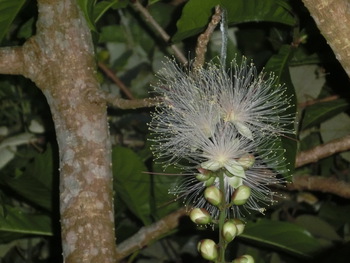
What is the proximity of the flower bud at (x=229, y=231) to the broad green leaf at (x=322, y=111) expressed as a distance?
2.88 feet

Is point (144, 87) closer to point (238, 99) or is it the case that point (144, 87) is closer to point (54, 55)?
point (54, 55)

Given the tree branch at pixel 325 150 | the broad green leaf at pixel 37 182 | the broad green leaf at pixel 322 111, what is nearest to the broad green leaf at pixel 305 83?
the broad green leaf at pixel 322 111

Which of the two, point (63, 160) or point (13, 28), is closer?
point (63, 160)

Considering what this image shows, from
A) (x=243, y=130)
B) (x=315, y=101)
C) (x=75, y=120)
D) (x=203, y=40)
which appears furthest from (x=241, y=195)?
(x=315, y=101)

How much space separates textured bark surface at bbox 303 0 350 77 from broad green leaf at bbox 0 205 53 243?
39.1 inches

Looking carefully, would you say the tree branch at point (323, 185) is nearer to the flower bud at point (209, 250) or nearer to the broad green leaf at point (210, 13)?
the broad green leaf at point (210, 13)

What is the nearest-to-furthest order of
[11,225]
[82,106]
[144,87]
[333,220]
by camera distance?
[82,106] → [11,225] → [333,220] → [144,87]

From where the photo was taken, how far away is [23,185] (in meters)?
1.77

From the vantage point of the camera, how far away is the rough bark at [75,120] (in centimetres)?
121

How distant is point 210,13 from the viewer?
4.74ft

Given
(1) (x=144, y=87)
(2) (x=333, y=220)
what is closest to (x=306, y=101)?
(2) (x=333, y=220)

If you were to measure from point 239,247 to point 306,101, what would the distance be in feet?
1.57

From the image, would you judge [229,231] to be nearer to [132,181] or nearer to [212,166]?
[212,166]

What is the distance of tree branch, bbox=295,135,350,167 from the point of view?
4.76 ft
